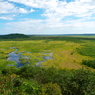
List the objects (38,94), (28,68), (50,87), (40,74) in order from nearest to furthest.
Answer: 1. (38,94)
2. (50,87)
3. (40,74)
4. (28,68)

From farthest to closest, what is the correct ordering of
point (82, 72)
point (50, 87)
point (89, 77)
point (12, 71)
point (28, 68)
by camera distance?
1. point (12, 71)
2. point (28, 68)
3. point (82, 72)
4. point (89, 77)
5. point (50, 87)

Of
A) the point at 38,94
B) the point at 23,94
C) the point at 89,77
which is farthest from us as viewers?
the point at 89,77

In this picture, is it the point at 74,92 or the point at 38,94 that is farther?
the point at 74,92

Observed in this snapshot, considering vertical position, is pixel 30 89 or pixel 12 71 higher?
pixel 30 89

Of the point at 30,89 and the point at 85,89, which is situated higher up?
the point at 30,89

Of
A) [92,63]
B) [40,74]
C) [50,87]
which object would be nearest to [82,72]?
[50,87]

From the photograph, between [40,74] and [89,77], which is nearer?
[89,77]

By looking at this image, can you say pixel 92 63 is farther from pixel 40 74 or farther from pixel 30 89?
pixel 30 89

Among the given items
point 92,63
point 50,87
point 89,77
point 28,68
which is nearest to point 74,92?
point 89,77

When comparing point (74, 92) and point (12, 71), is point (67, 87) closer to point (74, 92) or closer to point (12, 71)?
point (74, 92)

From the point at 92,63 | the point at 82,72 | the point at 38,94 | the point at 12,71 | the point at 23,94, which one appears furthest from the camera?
the point at 92,63
